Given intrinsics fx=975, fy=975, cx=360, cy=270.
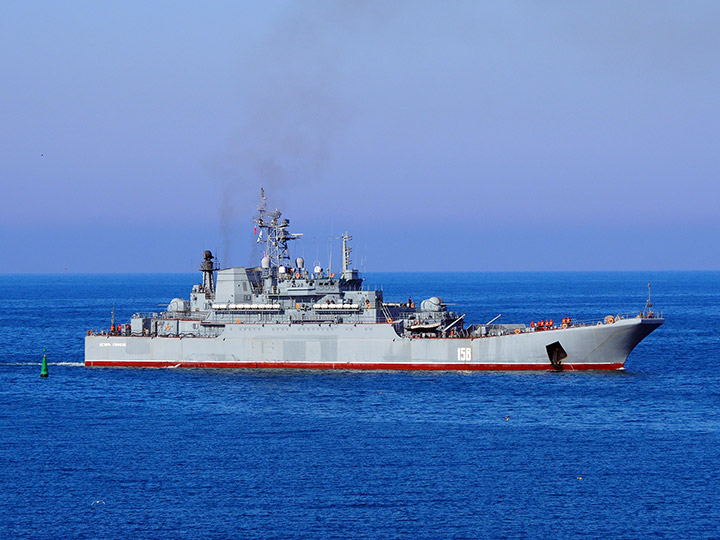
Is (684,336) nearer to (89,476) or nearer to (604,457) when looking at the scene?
(604,457)

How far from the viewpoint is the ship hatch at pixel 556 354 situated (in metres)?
59.7

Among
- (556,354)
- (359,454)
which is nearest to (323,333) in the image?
(556,354)

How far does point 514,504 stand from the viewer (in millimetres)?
33344

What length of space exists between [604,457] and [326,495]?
39.3ft

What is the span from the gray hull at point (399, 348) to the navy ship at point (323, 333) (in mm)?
62

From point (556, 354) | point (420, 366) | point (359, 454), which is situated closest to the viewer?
point (359, 454)

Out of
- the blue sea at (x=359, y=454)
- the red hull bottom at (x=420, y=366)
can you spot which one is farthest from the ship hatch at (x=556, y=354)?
the blue sea at (x=359, y=454)

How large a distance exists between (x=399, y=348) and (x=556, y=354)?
9.66 meters

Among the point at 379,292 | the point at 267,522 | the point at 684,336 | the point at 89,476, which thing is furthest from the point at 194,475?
the point at 684,336

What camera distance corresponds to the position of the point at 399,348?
60844 mm

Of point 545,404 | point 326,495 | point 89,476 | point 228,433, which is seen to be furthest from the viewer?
point 545,404

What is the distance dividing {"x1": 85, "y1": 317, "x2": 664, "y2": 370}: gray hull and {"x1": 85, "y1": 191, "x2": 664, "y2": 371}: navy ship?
0.06 meters

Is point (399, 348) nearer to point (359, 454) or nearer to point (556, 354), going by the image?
point (556, 354)

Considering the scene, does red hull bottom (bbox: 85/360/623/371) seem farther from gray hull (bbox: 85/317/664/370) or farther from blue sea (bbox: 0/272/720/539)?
blue sea (bbox: 0/272/720/539)
